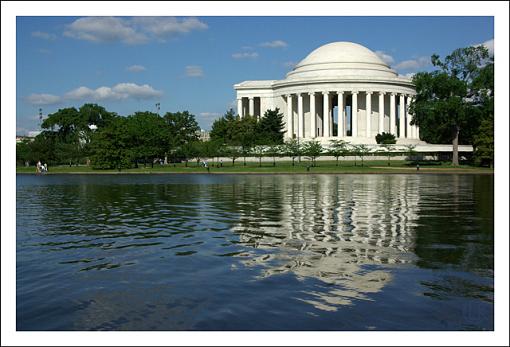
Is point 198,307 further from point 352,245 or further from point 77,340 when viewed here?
point 352,245

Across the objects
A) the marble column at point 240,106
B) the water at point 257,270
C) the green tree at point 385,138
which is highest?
the marble column at point 240,106

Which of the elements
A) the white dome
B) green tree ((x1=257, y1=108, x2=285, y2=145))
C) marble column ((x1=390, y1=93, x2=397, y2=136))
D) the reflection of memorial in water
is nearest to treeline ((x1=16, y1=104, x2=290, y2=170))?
green tree ((x1=257, y1=108, x2=285, y2=145))

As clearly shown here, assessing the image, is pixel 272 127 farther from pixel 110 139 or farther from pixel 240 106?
pixel 110 139

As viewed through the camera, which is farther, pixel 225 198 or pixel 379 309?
pixel 225 198

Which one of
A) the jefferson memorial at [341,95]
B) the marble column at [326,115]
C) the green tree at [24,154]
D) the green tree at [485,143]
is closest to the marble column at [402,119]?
the jefferson memorial at [341,95]

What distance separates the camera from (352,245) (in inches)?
559

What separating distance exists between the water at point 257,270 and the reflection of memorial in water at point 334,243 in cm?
4

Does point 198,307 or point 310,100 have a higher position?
point 310,100

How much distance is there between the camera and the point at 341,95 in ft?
351

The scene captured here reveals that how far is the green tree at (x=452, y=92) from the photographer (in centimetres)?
7416

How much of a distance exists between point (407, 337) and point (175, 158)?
89.4 m

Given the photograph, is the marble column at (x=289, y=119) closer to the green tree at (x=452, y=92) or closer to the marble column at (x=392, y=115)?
the marble column at (x=392, y=115)

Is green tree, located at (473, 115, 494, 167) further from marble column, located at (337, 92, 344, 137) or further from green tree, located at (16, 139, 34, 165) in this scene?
green tree, located at (16, 139, 34, 165)

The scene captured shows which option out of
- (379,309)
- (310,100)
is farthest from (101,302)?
(310,100)
